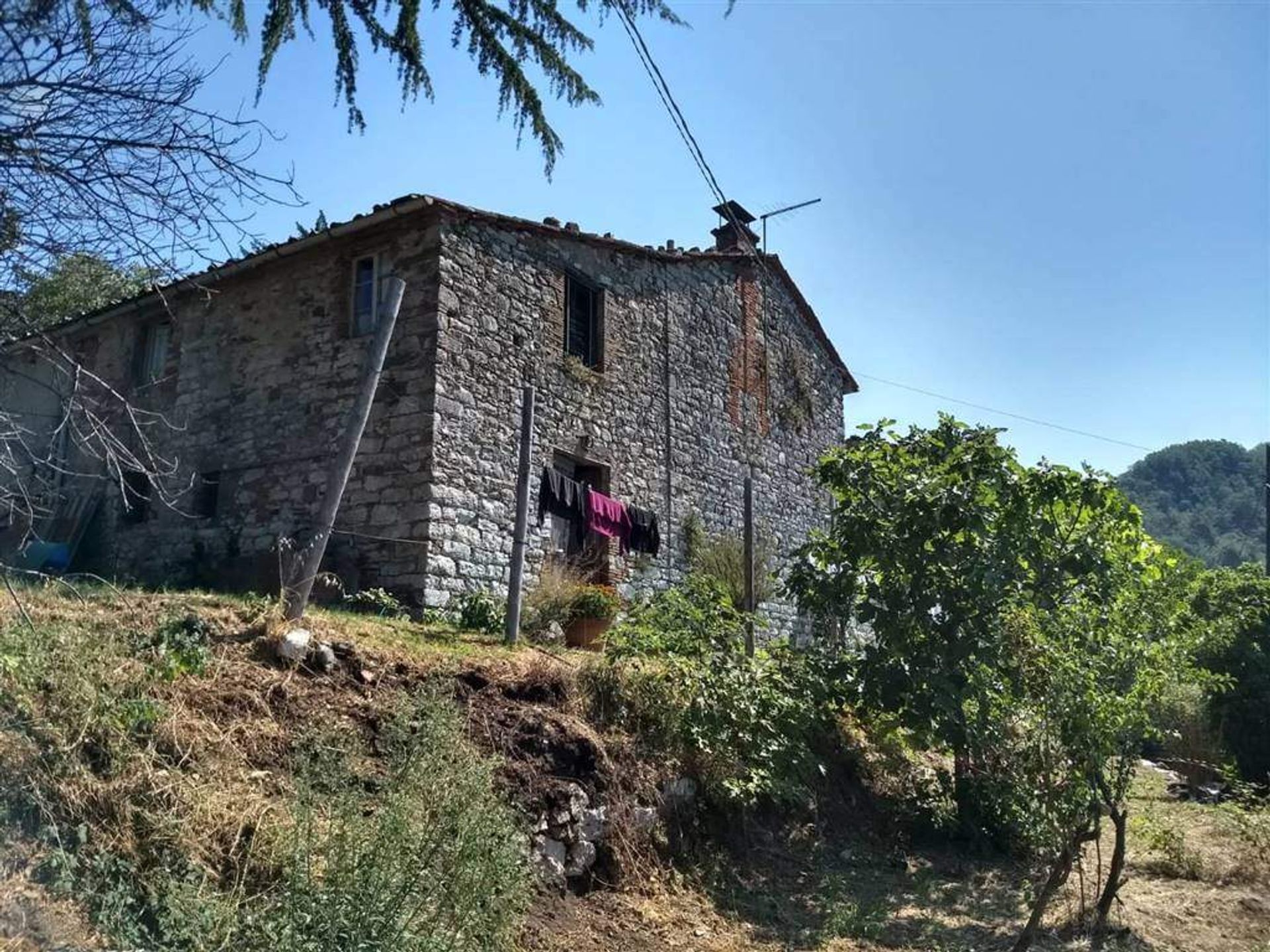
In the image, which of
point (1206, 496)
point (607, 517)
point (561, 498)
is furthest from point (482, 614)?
point (1206, 496)

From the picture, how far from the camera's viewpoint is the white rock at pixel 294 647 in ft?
17.0

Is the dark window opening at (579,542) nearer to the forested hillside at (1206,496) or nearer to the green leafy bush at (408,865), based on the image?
the green leafy bush at (408,865)

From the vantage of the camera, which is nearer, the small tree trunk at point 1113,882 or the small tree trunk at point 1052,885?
the small tree trunk at point 1052,885

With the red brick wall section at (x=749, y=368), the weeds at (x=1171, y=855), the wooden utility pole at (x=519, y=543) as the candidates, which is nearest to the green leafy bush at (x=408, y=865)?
the wooden utility pole at (x=519, y=543)

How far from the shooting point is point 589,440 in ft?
39.1

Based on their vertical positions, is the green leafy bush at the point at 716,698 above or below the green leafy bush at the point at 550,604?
below

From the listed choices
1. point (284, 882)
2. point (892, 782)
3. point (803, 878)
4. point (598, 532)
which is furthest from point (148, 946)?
point (598, 532)

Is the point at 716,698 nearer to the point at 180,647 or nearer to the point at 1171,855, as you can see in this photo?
the point at 180,647

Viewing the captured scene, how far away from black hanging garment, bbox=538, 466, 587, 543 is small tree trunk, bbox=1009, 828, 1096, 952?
5.83 metres

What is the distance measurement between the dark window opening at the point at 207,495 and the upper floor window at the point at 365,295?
98.1 inches

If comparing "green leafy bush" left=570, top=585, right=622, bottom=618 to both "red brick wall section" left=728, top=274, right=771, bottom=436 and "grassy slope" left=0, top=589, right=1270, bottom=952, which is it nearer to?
"grassy slope" left=0, top=589, right=1270, bottom=952

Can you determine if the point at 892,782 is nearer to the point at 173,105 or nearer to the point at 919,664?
the point at 919,664

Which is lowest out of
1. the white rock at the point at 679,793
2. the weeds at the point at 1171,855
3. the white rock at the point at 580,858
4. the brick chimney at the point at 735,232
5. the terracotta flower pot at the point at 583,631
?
the weeds at the point at 1171,855

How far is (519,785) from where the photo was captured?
5.22 metres
